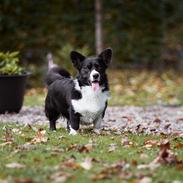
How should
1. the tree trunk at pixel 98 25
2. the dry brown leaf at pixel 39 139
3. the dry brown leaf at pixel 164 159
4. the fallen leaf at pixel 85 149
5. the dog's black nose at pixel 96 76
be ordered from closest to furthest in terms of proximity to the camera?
the dry brown leaf at pixel 164 159
the fallen leaf at pixel 85 149
the dry brown leaf at pixel 39 139
the dog's black nose at pixel 96 76
the tree trunk at pixel 98 25

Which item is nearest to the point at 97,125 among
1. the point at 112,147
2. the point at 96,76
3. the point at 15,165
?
the point at 96,76

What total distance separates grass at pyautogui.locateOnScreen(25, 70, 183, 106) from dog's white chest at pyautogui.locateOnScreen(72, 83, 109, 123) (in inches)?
233

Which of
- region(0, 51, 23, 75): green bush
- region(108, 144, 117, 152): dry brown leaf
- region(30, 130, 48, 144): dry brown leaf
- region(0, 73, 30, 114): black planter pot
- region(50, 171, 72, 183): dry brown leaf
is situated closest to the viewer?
region(50, 171, 72, 183): dry brown leaf

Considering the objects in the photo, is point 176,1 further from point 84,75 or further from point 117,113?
point 84,75

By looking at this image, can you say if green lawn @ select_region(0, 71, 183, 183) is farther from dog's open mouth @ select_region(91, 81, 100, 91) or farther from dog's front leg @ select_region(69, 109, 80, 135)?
dog's open mouth @ select_region(91, 81, 100, 91)

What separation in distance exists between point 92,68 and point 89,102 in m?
0.50

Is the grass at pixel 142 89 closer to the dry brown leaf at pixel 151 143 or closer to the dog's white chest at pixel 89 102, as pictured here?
the dog's white chest at pixel 89 102

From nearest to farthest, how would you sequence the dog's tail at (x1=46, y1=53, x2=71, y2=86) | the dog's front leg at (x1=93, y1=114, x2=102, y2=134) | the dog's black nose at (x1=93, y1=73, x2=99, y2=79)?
the dog's black nose at (x1=93, y1=73, x2=99, y2=79) < the dog's front leg at (x1=93, y1=114, x2=102, y2=134) < the dog's tail at (x1=46, y1=53, x2=71, y2=86)

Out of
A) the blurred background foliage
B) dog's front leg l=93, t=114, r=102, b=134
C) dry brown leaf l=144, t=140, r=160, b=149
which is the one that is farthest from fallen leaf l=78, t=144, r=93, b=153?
the blurred background foliage

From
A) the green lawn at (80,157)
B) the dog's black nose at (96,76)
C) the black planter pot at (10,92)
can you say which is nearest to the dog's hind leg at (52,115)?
the green lawn at (80,157)

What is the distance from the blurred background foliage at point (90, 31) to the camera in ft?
60.3

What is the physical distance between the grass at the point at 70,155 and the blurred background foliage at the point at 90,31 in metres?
9.72

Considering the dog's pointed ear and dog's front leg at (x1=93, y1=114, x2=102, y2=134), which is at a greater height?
the dog's pointed ear

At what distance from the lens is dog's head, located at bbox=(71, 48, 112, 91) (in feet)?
25.4
